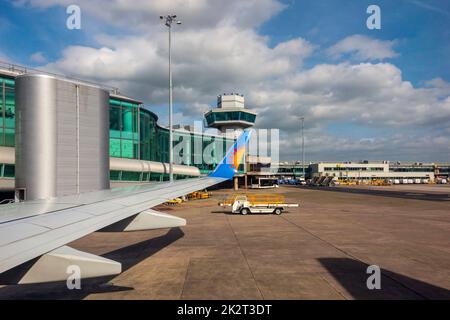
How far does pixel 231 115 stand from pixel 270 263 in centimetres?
7139

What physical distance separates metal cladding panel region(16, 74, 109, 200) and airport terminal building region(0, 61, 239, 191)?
0.06m

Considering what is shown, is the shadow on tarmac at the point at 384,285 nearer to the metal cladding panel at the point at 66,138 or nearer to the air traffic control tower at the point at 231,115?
the metal cladding panel at the point at 66,138

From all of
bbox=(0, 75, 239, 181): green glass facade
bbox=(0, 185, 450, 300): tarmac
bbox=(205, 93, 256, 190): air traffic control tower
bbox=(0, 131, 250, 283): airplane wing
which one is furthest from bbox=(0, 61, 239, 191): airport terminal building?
bbox=(0, 131, 250, 283): airplane wing

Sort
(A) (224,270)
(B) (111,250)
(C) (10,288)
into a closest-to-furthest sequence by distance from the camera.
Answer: (C) (10,288) < (A) (224,270) < (B) (111,250)

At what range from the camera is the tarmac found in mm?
9586

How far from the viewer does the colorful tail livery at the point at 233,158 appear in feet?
35.0

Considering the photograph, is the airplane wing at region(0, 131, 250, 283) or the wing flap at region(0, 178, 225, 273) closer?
the wing flap at region(0, 178, 225, 273)

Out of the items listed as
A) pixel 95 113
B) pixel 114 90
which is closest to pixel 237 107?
pixel 114 90

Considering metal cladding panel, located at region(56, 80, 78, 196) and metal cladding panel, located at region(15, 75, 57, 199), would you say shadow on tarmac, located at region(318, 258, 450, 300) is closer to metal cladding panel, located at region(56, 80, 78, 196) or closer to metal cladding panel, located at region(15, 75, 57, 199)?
metal cladding panel, located at region(56, 80, 78, 196)

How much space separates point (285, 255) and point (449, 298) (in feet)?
21.2
